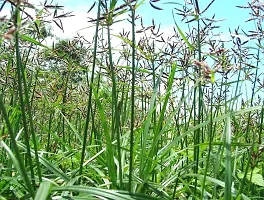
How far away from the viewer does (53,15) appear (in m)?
1.50

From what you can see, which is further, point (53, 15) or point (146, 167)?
point (146, 167)

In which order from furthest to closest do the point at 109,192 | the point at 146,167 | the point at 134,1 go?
the point at 146,167 → the point at 134,1 → the point at 109,192

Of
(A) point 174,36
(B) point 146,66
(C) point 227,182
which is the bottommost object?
(C) point 227,182

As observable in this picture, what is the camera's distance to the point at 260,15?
1694 mm

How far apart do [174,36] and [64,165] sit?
0.91 meters

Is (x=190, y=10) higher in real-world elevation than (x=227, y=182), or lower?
higher

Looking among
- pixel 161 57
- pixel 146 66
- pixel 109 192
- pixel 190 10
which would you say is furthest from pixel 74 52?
pixel 109 192

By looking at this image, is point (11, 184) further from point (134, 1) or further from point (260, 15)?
point (260, 15)

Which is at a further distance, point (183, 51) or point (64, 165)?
point (64, 165)

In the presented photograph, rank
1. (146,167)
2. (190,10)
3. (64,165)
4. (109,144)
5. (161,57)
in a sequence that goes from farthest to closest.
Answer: (64,165) < (161,57) < (190,10) < (146,167) < (109,144)

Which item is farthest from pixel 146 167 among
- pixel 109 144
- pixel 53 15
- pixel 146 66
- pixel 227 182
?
pixel 146 66

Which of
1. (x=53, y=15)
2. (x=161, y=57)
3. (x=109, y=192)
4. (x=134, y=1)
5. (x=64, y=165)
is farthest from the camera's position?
(x=64, y=165)

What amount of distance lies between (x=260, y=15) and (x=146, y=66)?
3.14 feet

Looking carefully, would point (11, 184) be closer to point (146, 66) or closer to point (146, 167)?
point (146, 167)
